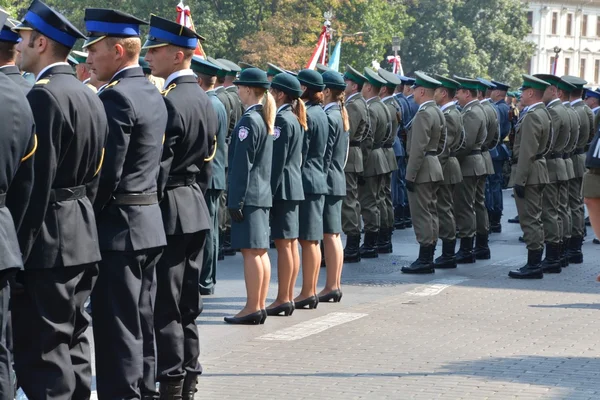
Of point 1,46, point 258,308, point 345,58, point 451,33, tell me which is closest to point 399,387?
point 258,308

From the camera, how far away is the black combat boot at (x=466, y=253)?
15.2m

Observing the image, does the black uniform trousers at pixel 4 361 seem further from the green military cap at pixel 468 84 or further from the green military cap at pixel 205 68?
the green military cap at pixel 468 84

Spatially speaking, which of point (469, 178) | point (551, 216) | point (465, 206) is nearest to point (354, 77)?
point (469, 178)

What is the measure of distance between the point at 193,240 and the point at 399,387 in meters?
1.64

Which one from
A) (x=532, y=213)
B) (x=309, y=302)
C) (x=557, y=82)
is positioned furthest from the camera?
(x=557, y=82)

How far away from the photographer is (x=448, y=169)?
574 inches

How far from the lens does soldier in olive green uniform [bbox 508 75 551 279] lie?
14.1 meters

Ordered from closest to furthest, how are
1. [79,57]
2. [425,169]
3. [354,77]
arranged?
[79,57]
[425,169]
[354,77]

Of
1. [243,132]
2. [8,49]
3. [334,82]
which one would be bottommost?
[243,132]

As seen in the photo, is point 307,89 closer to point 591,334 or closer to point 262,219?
point 262,219

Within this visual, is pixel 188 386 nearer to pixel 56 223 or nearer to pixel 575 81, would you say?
pixel 56 223

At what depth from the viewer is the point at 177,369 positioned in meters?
7.17

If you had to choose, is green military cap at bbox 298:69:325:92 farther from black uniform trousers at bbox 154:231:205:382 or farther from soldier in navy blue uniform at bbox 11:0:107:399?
soldier in navy blue uniform at bbox 11:0:107:399

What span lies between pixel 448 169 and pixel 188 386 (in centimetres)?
768
